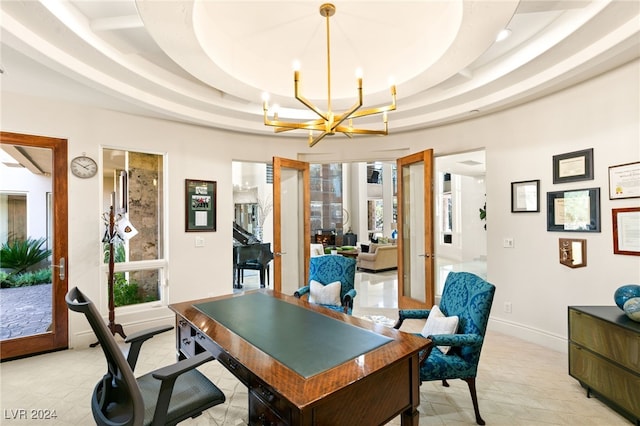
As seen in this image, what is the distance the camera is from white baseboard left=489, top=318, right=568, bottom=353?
322 cm

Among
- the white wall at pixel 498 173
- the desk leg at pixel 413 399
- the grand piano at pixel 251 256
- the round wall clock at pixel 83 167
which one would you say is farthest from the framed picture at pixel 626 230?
the round wall clock at pixel 83 167

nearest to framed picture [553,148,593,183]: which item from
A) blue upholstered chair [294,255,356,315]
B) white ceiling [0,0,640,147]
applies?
white ceiling [0,0,640,147]

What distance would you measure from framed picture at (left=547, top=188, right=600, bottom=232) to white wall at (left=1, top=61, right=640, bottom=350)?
0.20 ft

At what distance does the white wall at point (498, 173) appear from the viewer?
2.84m

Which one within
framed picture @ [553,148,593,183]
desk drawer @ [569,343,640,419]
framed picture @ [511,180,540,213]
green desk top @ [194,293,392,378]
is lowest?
desk drawer @ [569,343,640,419]

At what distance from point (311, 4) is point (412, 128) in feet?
8.42

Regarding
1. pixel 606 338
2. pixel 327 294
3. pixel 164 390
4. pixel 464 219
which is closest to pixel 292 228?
pixel 327 294

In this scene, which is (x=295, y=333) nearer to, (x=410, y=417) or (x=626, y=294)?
(x=410, y=417)

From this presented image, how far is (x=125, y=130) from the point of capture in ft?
12.2

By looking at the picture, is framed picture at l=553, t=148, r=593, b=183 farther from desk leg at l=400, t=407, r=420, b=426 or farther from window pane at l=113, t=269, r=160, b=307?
window pane at l=113, t=269, r=160, b=307

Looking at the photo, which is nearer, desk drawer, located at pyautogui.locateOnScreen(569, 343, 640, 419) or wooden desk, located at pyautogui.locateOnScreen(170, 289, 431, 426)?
wooden desk, located at pyautogui.locateOnScreen(170, 289, 431, 426)

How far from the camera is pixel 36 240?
3344 millimetres

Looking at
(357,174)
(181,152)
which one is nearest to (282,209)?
(181,152)

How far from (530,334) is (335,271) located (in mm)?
2269
